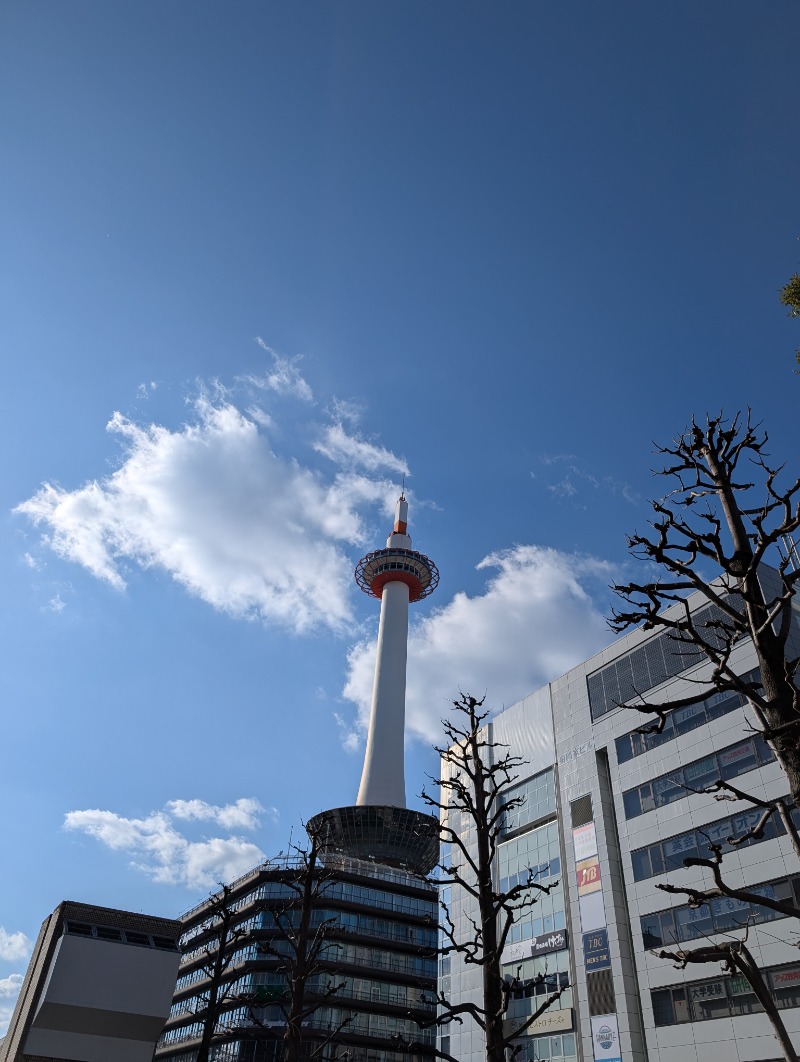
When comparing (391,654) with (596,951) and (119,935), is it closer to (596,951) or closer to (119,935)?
(119,935)

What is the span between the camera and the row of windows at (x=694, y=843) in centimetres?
3334

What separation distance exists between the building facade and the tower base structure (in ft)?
9.17

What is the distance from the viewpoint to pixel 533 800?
4747cm

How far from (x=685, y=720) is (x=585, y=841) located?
9092mm

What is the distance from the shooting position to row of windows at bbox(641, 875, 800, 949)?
30891 mm

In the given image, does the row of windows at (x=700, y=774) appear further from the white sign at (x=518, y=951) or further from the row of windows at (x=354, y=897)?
the row of windows at (x=354, y=897)

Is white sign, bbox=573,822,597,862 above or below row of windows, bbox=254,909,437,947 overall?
below

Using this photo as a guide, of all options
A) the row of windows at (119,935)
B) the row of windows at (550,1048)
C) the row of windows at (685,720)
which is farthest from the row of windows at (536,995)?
the row of windows at (119,935)

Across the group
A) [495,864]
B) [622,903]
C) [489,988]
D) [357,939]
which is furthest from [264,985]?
[489,988]

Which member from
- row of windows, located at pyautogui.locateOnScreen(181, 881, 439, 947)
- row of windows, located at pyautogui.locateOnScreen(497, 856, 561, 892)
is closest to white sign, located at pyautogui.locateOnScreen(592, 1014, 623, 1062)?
row of windows, located at pyautogui.locateOnScreen(497, 856, 561, 892)

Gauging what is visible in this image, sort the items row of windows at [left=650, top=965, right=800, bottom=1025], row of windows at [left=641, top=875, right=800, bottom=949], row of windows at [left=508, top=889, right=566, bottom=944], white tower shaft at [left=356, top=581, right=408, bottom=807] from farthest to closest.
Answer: white tower shaft at [left=356, top=581, right=408, bottom=807]
row of windows at [left=508, top=889, right=566, bottom=944]
row of windows at [left=641, top=875, right=800, bottom=949]
row of windows at [left=650, top=965, right=800, bottom=1025]

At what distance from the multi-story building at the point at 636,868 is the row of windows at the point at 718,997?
61 mm

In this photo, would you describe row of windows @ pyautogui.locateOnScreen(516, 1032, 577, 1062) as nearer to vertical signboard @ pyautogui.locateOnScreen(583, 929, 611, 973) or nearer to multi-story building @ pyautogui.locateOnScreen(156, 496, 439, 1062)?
vertical signboard @ pyautogui.locateOnScreen(583, 929, 611, 973)

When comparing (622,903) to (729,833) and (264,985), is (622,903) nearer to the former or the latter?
(729,833)
